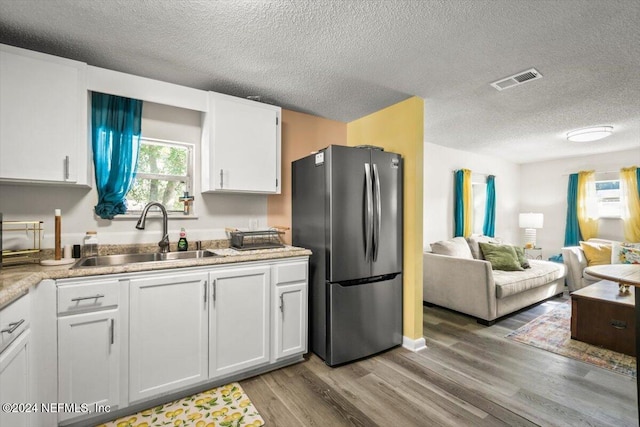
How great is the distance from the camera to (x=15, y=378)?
126 cm

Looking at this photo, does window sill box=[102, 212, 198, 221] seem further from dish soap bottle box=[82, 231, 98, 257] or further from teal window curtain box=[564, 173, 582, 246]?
teal window curtain box=[564, 173, 582, 246]

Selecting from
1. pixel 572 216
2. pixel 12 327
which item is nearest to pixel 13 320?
pixel 12 327

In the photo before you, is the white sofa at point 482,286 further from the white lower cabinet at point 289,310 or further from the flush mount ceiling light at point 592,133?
the white lower cabinet at point 289,310

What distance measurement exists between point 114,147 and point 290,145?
157 cm

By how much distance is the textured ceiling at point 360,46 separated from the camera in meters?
1.64

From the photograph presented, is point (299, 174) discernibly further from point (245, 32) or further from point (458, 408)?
point (458, 408)

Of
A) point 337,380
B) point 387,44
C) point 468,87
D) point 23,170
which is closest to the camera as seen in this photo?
point 23,170

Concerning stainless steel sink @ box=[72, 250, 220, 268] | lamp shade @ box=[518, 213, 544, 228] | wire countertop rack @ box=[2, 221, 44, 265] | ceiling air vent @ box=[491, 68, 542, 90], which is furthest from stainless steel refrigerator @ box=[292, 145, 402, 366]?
lamp shade @ box=[518, 213, 544, 228]

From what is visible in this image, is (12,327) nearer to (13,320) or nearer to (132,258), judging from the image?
(13,320)

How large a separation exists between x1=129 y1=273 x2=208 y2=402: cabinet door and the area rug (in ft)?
9.99

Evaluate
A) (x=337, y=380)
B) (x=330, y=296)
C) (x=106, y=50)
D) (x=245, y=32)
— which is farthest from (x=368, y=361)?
(x=106, y=50)

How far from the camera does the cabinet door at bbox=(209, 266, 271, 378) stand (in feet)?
6.75

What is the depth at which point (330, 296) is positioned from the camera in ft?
7.95

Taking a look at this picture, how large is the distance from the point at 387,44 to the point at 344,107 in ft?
3.72
